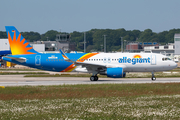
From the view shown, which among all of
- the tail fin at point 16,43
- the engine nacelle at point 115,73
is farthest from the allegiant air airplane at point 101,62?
the tail fin at point 16,43

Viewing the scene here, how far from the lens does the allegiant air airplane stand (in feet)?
121

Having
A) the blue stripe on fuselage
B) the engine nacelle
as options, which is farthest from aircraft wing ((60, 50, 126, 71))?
the blue stripe on fuselage

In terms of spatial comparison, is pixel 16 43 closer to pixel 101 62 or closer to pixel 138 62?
pixel 101 62

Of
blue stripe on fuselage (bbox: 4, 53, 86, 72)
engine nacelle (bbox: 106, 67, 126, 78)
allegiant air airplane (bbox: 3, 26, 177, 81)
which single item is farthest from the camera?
blue stripe on fuselage (bbox: 4, 53, 86, 72)

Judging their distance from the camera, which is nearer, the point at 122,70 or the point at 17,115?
the point at 17,115

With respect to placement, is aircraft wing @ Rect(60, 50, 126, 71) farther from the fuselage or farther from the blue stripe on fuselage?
the blue stripe on fuselage

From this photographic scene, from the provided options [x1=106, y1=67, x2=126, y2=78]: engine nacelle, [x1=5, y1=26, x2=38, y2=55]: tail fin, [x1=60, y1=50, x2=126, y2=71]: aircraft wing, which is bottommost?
[x1=106, y1=67, x2=126, y2=78]: engine nacelle

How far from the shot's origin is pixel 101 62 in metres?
37.9

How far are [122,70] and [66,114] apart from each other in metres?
21.8

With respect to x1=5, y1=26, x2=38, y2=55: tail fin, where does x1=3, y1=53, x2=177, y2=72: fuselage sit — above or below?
below

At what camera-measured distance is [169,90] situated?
25000mm

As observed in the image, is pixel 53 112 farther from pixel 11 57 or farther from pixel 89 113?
pixel 11 57

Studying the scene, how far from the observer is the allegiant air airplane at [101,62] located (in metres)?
36.9

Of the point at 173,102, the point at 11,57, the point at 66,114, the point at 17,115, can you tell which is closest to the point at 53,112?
the point at 66,114
